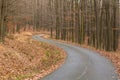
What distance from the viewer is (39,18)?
109m

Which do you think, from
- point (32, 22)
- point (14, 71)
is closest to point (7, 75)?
point (14, 71)

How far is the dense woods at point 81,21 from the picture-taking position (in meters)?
34.4

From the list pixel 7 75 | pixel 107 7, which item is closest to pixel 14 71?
pixel 7 75

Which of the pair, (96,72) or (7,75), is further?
(96,72)

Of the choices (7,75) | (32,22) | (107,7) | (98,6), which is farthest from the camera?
(32,22)

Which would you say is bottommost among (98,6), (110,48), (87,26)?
(110,48)

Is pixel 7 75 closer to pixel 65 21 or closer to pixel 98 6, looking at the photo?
pixel 98 6

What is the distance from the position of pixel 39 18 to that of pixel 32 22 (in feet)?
12.9

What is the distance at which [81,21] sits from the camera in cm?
4612

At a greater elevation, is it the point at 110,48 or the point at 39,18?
the point at 39,18

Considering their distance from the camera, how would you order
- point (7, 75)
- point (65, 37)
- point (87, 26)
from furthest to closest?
1. point (65, 37)
2. point (87, 26)
3. point (7, 75)

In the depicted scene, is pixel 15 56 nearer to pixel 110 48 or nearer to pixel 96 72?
pixel 96 72

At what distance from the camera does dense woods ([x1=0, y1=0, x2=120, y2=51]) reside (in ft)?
113

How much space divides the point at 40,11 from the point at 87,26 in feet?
198
